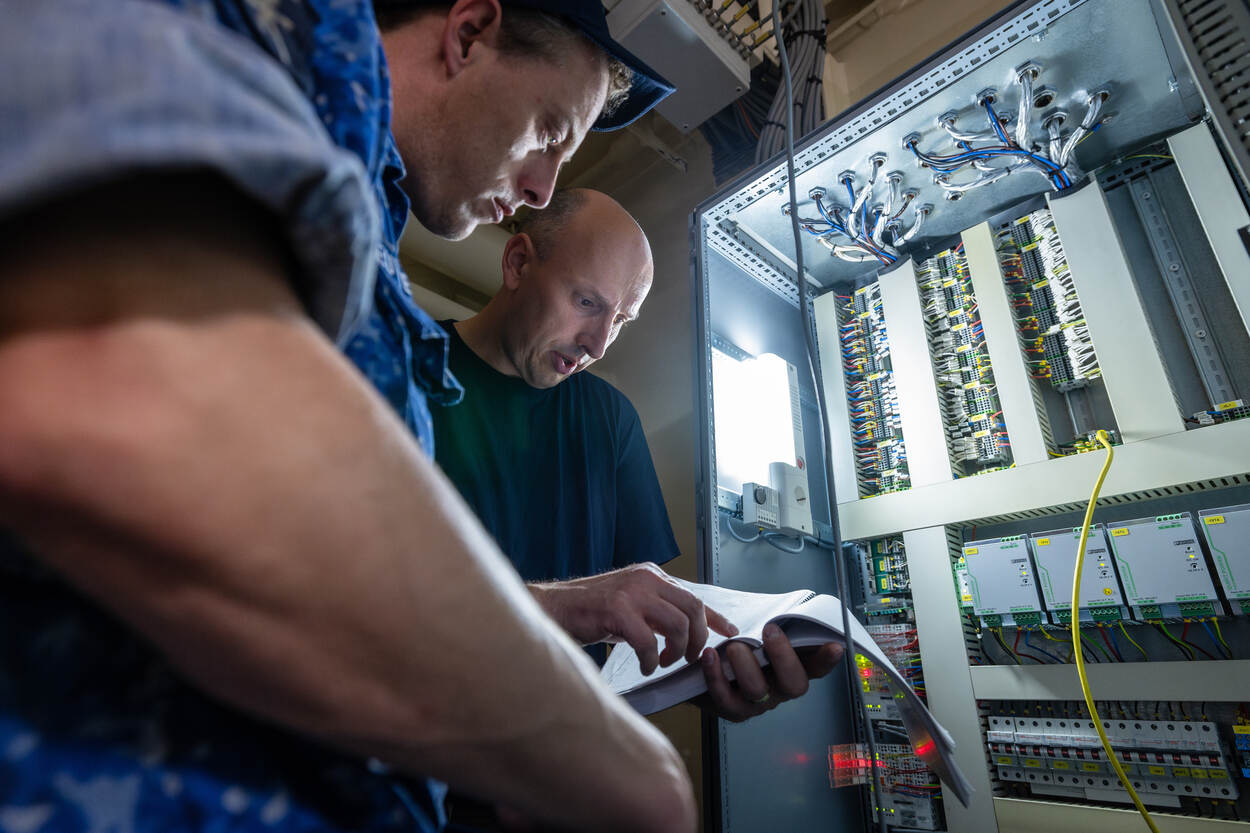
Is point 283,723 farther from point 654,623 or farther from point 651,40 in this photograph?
point 651,40

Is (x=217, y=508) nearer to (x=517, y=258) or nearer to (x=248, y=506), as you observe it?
(x=248, y=506)

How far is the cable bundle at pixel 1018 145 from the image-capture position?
1408 millimetres

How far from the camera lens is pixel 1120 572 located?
1344 mm

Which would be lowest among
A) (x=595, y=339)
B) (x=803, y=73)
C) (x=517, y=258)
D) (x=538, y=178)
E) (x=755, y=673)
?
(x=755, y=673)

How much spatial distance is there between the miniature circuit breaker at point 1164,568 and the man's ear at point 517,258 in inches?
61.4

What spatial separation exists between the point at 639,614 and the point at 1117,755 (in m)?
1.22

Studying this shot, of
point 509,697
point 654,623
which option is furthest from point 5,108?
point 654,623

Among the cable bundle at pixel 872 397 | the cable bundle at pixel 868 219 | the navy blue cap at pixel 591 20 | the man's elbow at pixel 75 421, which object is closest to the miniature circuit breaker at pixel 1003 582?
the cable bundle at pixel 872 397

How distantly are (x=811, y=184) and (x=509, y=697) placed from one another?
1720 mm

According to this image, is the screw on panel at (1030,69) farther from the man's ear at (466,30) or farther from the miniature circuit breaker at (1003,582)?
the man's ear at (466,30)

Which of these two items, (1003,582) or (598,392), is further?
(598,392)

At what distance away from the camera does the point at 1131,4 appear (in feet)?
3.99

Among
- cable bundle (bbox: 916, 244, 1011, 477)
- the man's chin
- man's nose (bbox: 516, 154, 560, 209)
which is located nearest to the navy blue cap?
man's nose (bbox: 516, 154, 560, 209)

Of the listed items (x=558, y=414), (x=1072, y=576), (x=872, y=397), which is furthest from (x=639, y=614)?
(x=872, y=397)
